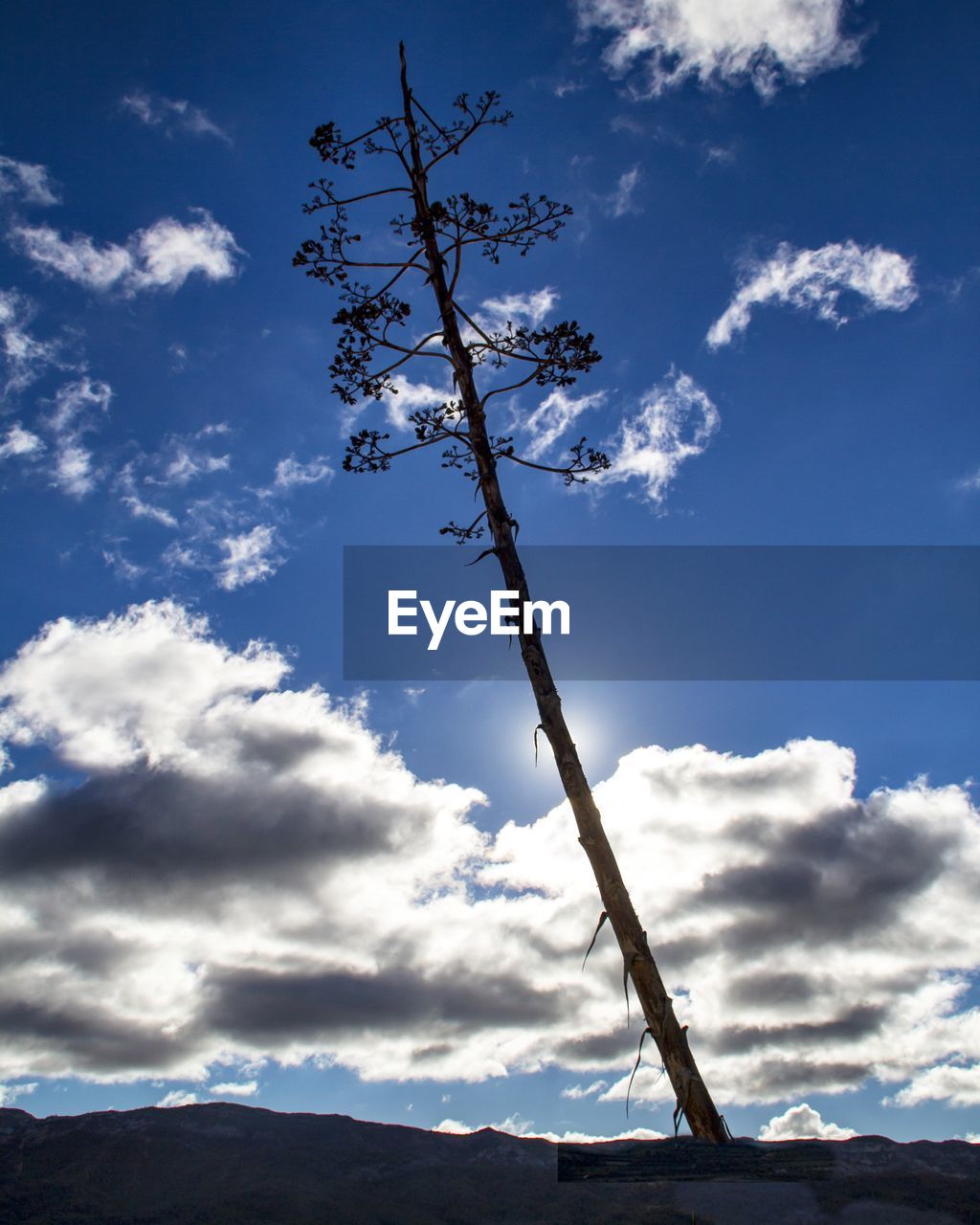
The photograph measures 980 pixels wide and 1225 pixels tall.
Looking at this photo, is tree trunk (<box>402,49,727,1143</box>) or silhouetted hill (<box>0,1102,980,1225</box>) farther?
silhouetted hill (<box>0,1102,980,1225</box>)

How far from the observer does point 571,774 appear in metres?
9.66

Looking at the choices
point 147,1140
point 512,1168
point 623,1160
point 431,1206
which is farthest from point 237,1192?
point 623,1160

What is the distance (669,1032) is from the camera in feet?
27.4

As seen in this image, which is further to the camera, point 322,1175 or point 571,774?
point 322,1175

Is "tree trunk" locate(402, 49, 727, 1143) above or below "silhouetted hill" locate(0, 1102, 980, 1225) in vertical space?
above

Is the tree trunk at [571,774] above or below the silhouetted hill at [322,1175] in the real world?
above

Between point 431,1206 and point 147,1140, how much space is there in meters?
5.21

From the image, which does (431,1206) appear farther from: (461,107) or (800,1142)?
(461,107)

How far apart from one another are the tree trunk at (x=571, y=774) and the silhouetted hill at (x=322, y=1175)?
1633mm

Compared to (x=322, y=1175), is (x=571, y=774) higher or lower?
higher

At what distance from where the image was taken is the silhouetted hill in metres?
10.3

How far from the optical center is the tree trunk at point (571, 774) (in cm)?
821

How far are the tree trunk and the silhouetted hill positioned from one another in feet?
5.36

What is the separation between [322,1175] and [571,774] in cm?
889
